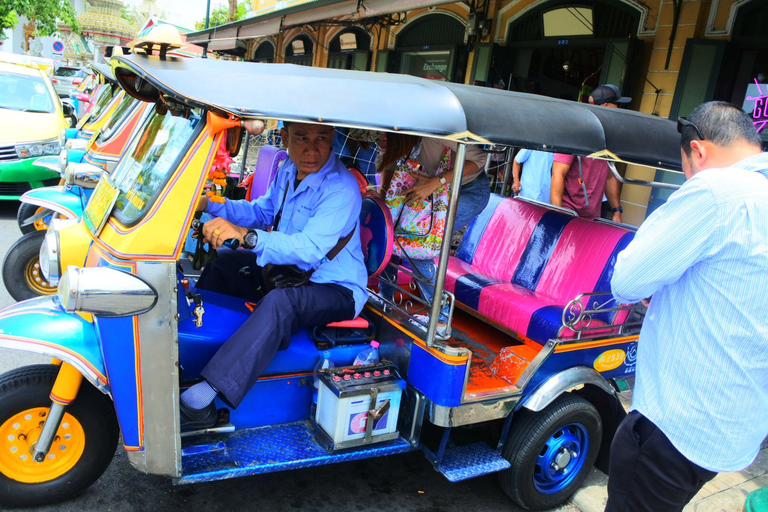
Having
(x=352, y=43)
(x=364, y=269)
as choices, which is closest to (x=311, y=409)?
(x=364, y=269)

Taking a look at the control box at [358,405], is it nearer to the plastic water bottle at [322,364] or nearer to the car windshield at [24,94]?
the plastic water bottle at [322,364]

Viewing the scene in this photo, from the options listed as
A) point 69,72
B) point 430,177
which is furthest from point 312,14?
point 69,72

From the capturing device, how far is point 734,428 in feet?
5.88

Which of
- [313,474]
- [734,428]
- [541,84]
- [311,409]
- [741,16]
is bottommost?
[313,474]

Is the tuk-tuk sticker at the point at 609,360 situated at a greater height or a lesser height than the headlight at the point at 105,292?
lesser

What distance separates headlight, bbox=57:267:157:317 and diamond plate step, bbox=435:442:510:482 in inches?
62.4

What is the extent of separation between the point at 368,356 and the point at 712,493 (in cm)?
229

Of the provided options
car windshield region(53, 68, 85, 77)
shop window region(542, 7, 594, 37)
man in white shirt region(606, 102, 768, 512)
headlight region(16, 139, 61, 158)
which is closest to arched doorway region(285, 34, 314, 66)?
shop window region(542, 7, 594, 37)

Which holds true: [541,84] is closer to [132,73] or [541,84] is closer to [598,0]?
[598,0]

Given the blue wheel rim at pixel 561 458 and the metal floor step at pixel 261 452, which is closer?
the metal floor step at pixel 261 452

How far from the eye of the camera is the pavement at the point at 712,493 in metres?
3.32

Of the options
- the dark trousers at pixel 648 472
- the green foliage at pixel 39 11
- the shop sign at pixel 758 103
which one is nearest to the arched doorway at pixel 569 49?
the shop sign at pixel 758 103

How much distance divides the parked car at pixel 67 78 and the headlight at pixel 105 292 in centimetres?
2186

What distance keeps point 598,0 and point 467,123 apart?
20.4 ft
